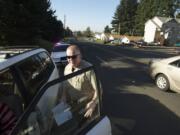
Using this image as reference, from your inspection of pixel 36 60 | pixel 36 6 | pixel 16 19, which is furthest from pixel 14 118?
pixel 36 6

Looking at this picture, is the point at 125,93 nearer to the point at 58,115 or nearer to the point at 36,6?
the point at 58,115

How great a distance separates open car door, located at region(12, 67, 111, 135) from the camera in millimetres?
3188

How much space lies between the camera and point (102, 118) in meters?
4.05

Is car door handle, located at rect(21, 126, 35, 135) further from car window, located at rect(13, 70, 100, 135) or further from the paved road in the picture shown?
the paved road

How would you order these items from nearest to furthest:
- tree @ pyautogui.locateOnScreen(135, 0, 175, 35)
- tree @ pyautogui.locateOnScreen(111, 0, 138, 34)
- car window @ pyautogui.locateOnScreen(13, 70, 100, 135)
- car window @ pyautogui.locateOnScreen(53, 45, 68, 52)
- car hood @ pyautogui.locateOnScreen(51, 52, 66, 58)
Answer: car window @ pyautogui.locateOnScreen(13, 70, 100, 135) → car hood @ pyautogui.locateOnScreen(51, 52, 66, 58) → car window @ pyautogui.locateOnScreen(53, 45, 68, 52) → tree @ pyautogui.locateOnScreen(135, 0, 175, 35) → tree @ pyautogui.locateOnScreen(111, 0, 138, 34)

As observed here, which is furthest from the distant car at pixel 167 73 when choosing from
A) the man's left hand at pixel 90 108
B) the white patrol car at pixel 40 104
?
the man's left hand at pixel 90 108

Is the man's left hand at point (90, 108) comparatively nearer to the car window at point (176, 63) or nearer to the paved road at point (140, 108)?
the paved road at point (140, 108)

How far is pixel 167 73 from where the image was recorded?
→ 1245 cm

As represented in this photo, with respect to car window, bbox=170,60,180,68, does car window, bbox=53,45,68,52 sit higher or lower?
lower

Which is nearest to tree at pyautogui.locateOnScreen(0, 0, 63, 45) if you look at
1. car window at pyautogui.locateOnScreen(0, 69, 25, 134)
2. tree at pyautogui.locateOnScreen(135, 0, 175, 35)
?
car window at pyautogui.locateOnScreen(0, 69, 25, 134)

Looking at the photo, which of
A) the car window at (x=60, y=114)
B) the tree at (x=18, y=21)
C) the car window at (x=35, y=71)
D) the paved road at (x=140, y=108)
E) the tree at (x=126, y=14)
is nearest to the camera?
the car window at (x=60, y=114)

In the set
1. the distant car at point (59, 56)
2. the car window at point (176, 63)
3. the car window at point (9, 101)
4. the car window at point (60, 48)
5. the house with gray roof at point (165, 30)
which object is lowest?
the house with gray roof at point (165, 30)

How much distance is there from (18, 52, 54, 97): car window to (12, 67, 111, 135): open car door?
102cm

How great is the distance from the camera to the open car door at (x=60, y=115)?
10.5 feet
